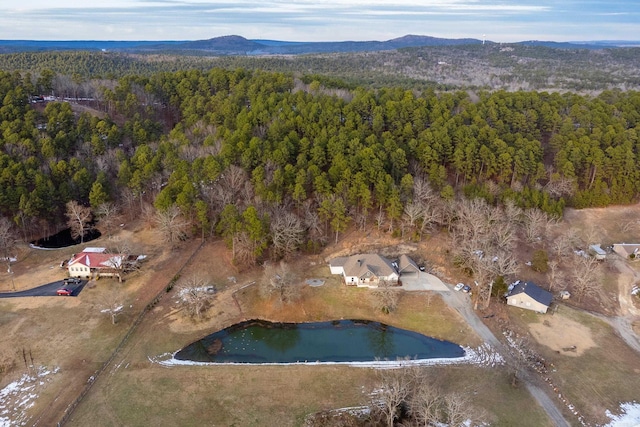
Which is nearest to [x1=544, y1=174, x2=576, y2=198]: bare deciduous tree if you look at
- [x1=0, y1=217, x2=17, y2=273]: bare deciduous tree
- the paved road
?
the paved road

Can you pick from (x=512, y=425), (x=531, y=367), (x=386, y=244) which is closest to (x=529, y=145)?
(x=386, y=244)

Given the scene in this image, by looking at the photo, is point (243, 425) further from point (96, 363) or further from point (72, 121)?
point (72, 121)

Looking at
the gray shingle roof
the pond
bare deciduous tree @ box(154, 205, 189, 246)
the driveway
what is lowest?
the pond

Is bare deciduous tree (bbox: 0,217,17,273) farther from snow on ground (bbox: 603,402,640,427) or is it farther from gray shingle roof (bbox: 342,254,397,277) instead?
snow on ground (bbox: 603,402,640,427)

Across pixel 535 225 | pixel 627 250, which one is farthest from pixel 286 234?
pixel 627 250

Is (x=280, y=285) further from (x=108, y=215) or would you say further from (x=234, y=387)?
(x=108, y=215)

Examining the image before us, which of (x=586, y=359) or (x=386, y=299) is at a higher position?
(x=386, y=299)
